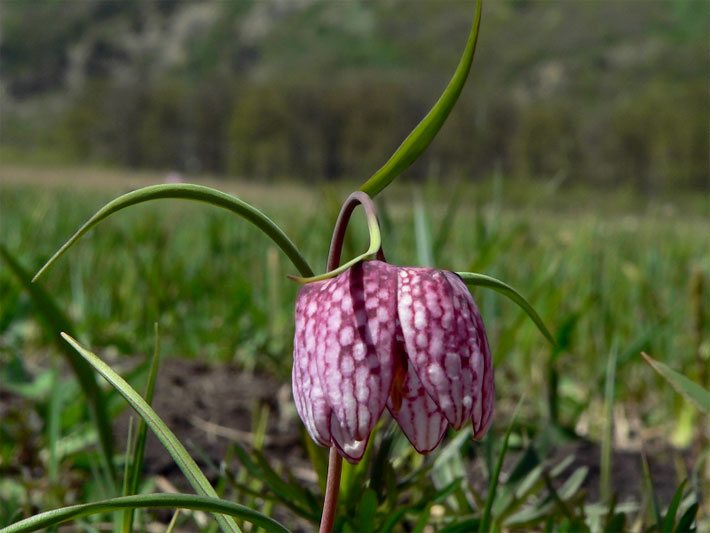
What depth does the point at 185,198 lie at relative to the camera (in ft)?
1.78

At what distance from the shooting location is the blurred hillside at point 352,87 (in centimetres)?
2797

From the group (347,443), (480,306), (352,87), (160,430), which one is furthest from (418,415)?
(352,87)

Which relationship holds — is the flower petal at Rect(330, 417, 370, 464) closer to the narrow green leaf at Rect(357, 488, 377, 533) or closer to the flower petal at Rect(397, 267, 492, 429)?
the flower petal at Rect(397, 267, 492, 429)

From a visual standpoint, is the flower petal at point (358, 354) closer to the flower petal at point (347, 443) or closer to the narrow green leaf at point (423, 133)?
the flower petal at point (347, 443)

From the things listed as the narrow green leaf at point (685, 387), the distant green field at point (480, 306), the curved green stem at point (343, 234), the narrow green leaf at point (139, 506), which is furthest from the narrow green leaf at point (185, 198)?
the distant green field at point (480, 306)

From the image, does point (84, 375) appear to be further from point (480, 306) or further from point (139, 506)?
point (480, 306)

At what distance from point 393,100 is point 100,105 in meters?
15.0

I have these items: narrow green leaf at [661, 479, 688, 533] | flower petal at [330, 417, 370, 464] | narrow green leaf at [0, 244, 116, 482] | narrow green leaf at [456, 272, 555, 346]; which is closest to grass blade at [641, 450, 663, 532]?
narrow green leaf at [661, 479, 688, 533]

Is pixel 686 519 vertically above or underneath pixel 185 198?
underneath

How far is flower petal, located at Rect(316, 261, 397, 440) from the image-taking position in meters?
0.50

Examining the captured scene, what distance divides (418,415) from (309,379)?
0.07 metres

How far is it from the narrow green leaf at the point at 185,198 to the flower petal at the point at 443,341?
9 centimetres

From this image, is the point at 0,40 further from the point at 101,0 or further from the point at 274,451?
the point at 274,451

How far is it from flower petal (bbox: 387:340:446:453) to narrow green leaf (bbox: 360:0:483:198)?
137mm
